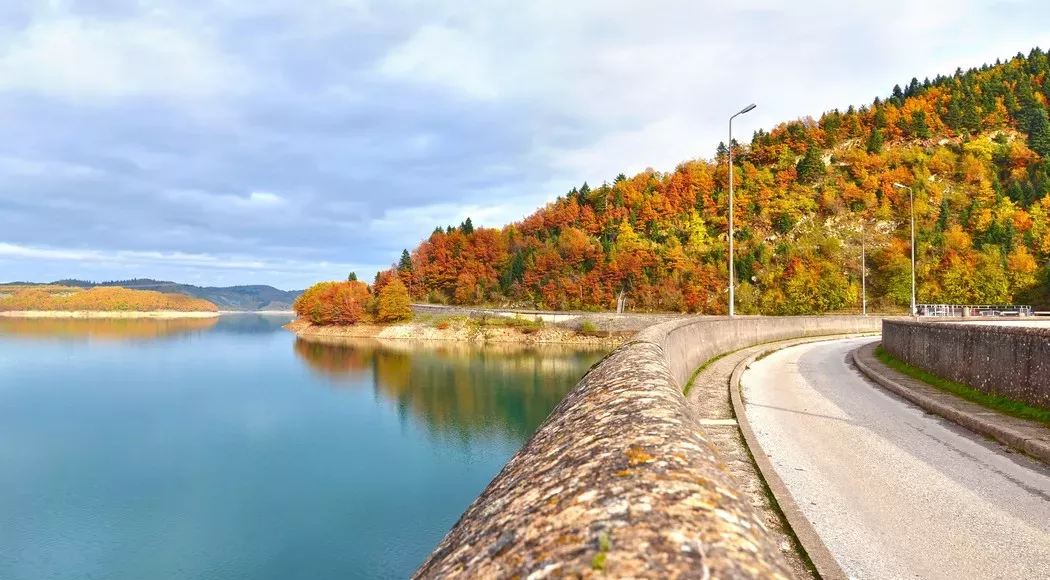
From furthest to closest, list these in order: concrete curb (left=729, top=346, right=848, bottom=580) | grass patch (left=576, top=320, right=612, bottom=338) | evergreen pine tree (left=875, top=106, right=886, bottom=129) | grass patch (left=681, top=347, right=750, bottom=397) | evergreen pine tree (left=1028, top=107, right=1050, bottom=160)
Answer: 1. evergreen pine tree (left=875, top=106, right=886, bottom=129)
2. evergreen pine tree (left=1028, top=107, right=1050, bottom=160)
3. grass patch (left=576, top=320, right=612, bottom=338)
4. grass patch (left=681, top=347, right=750, bottom=397)
5. concrete curb (left=729, top=346, right=848, bottom=580)

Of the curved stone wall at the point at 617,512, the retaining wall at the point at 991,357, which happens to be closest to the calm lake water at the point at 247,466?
the retaining wall at the point at 991,357

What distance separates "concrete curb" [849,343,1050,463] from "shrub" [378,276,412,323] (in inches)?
3449

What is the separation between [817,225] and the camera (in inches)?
4338

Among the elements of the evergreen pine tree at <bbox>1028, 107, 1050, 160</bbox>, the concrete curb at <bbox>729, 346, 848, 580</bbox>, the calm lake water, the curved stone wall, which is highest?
the evergreen pine tree at <bbox>1028, 107, 1050, 160</bbox>

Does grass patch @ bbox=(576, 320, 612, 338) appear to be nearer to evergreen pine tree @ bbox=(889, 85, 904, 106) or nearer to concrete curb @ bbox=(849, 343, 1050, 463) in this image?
concrete curb @ bbox=(849, 343, 1050, 463)

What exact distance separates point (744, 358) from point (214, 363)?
61.4m

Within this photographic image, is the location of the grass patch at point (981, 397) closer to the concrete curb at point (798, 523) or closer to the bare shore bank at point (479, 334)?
the concrete curb at point (798, 523)

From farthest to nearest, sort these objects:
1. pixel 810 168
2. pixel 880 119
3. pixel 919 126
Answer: pixel 880 119 → pixel 919 126 → pixel 810 168

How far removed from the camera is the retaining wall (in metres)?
9.84

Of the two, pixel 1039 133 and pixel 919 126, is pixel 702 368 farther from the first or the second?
pixel 1039 133

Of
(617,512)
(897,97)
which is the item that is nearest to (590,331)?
(617,512)

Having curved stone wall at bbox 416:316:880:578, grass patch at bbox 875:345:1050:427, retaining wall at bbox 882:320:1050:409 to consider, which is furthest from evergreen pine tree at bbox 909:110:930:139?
curved stone wall at bbox 416:316:880:578

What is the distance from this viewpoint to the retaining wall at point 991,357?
9.84 m

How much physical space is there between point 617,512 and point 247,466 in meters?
27.1
